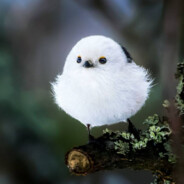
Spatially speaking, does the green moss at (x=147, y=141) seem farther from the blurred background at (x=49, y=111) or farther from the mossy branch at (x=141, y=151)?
the blurred background at (x=49, y=111)

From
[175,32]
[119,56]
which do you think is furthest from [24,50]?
[175,32]

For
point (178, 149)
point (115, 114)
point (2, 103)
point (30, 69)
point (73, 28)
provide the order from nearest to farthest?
point (178, 149), point (115, 114), point (2, 103), point (30, 69), point (73, 28)

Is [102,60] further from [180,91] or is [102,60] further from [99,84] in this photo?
[180,91]

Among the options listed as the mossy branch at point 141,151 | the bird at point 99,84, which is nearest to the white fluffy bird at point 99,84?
the bird at point 99,84

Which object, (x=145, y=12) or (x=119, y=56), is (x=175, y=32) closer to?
(x=119, y=56)

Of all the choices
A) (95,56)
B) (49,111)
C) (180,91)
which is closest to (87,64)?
(95,56)

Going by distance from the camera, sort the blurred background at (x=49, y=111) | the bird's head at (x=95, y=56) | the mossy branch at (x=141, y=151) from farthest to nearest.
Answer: the blurred background at (x=49, y=111) < the bird's head at (x=95, y=56) < the mossy branch at (x=141, y=151)

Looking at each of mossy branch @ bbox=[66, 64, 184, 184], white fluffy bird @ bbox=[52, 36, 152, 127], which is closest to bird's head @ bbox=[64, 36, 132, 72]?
white fluffy bird @ bbox=[52, 36, 152, 127]
